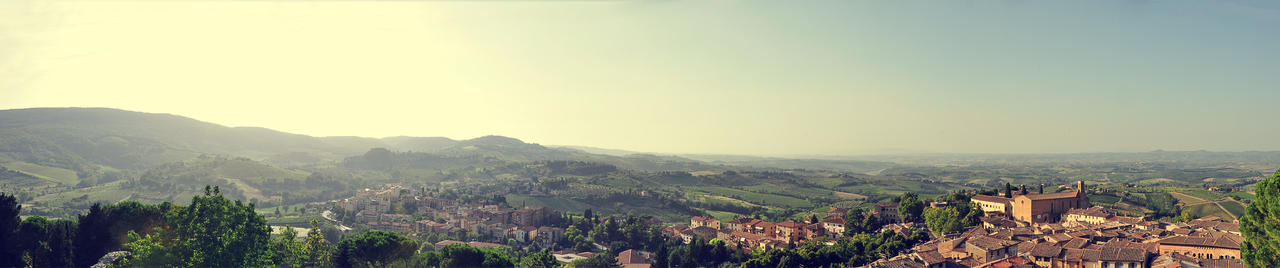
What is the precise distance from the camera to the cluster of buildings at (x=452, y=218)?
7338 cm

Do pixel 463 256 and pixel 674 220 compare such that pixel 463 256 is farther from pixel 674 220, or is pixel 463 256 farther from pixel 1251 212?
pixel 674 220

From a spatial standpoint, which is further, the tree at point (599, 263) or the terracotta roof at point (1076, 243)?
the tree at point (599, 263)

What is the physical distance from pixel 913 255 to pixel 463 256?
24988 mm

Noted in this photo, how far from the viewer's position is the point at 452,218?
8394 cm

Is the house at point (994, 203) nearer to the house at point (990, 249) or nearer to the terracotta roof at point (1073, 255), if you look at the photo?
the house at point (990, 249)

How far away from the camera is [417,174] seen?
176 metres

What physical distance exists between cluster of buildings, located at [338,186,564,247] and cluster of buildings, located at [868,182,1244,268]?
43301mm

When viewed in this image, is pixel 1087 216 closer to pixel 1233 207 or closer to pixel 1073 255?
pixel 1073 255

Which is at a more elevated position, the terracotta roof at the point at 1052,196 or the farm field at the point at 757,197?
the terracotta roof at the point at 1052,196

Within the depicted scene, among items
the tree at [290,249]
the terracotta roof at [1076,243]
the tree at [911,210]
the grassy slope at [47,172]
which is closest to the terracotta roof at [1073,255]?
the terracotta roof at [1076,243]

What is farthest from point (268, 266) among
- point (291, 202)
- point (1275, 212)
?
point (291, 202)

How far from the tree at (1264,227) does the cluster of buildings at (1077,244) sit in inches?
144

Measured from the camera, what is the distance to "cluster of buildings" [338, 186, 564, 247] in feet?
241

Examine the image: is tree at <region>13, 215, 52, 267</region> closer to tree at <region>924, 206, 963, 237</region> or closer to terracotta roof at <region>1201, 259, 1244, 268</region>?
tree at <region>924, 206, 963, 237</region>
